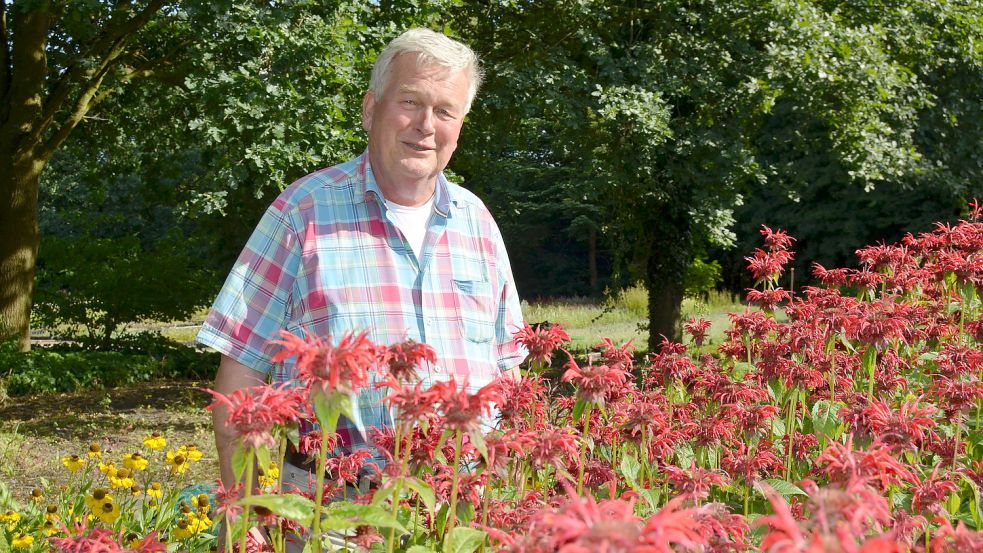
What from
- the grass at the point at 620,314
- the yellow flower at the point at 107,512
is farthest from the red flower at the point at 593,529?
the grass at the point at 620,314

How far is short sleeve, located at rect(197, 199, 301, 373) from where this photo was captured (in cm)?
252

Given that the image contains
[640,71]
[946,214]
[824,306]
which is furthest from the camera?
[946,214]

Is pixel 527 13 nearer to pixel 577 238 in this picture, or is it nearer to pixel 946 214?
pixel 946 214

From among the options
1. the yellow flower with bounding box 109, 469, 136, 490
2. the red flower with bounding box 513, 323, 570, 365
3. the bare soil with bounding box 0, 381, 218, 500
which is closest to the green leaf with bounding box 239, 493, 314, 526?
the red flower with bounding box 513, 323, 570, 365

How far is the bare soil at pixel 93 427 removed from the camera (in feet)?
27.0

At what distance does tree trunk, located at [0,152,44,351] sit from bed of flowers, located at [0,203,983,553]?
32.7 ft

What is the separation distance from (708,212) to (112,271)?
378 inches

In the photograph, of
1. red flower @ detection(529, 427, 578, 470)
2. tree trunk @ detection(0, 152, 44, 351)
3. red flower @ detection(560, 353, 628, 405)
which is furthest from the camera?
tree trunk @ detection(0, 152, 44, 351)

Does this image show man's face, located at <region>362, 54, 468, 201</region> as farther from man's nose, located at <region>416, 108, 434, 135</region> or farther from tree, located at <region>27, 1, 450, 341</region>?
tree, located at <region>27, 1, 450, 341</region>

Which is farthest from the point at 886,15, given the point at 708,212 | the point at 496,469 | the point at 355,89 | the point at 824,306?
the point at 496,469

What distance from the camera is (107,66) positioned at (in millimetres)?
13578

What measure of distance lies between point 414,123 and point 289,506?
1527mm

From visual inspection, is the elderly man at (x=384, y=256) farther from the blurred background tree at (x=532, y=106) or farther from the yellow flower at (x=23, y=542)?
the blurred background tree at (x=532, y=106)

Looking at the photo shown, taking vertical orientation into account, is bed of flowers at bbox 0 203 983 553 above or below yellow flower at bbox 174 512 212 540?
above
